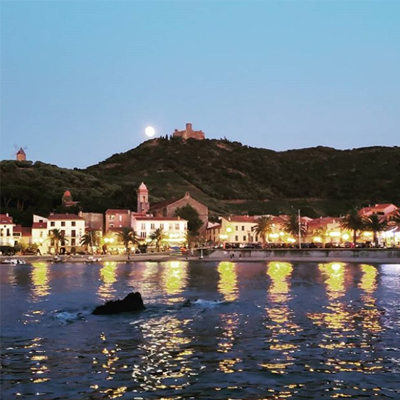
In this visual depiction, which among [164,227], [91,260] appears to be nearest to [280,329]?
[91,260]

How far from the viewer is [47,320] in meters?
29.9

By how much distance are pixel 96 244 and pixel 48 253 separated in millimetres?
10163

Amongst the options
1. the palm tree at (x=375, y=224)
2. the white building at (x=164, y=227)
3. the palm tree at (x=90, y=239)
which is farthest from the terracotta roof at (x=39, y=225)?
the palm tree at (x=375, y=224)

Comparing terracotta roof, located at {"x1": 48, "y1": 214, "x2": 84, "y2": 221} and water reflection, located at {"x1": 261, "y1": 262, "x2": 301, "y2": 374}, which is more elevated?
terracotta roof, located at {"x1": 48, "y1": 214, "x2": 84, "y2": 221}

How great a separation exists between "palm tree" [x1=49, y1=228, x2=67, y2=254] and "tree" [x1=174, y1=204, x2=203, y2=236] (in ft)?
86.7

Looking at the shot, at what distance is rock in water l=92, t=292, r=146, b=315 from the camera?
106 ft

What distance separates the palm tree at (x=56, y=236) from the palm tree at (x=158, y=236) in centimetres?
1843

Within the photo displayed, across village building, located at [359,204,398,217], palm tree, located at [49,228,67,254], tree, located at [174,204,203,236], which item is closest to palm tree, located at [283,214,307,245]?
village building, located at [359,204,398,217]

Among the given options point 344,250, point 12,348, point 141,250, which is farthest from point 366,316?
point 141,250

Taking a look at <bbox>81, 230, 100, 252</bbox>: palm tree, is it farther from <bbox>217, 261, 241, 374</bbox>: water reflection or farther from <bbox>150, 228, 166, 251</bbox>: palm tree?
<bbox>217, 261, 241, 374</bbox>: water reflection

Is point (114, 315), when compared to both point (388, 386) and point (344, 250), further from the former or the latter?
point (344, 250)

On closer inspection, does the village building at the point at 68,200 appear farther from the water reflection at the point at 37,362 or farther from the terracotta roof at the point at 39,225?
the water reflection at the point at 37,362

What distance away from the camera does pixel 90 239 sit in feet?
395

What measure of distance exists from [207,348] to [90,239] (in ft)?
331
